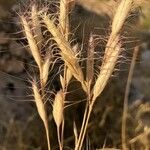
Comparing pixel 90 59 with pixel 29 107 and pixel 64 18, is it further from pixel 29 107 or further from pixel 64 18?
pixel 29 107

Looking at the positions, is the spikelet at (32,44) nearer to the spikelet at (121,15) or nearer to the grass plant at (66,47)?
the grass plant at (66,47)

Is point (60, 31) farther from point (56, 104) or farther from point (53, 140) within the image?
point (53, 140)

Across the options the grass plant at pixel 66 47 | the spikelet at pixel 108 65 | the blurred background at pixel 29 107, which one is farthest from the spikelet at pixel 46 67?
the blurred background at pixel 29 107

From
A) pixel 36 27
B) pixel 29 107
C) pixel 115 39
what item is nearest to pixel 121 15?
pixel 115 39

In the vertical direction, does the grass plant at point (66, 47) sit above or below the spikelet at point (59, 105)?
above

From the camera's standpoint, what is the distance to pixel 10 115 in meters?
2.07

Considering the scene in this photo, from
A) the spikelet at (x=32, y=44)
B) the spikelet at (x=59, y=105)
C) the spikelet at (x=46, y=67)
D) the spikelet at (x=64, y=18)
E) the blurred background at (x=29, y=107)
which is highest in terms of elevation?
the spikelet at (x=64, y=18)

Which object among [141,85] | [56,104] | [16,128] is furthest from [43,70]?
[141,85]

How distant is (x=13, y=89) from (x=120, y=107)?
1.87ft

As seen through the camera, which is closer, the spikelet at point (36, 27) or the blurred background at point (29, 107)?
the spikelet at point (36, 27)

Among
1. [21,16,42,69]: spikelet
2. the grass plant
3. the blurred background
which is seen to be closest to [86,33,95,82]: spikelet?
the grass plant

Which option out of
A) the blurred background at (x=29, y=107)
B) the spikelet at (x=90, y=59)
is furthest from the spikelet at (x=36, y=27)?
the blurred background at (x=29, y=107)

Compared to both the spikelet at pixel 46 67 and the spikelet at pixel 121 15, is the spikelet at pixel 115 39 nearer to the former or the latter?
the spikelet at pixel 121 15

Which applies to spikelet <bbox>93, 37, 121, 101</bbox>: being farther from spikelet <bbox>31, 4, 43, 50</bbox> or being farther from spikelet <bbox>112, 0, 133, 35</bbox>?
spikelet <bbox>31, 4, 43, 50</bbox>
